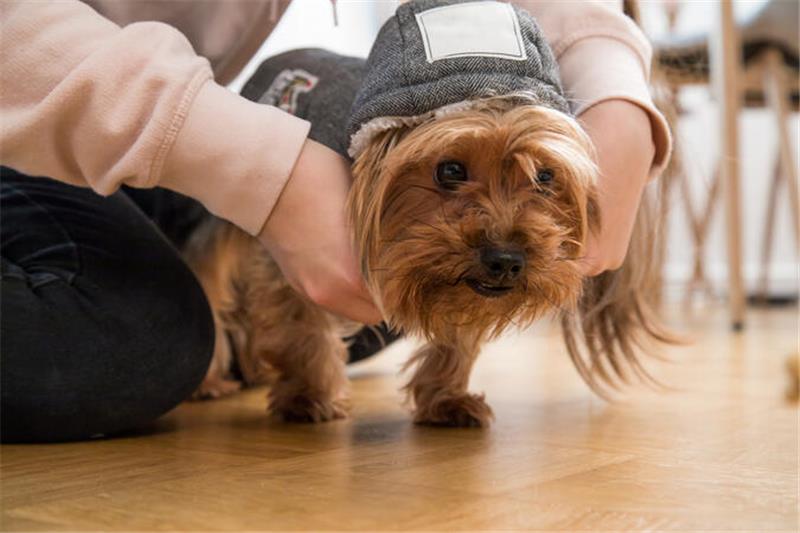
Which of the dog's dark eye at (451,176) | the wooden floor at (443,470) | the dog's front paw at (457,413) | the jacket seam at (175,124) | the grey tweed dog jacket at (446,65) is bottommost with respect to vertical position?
the wooden floor at (443,470)

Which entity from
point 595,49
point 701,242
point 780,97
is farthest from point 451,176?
point 701,242

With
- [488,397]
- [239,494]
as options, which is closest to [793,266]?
[488,397]

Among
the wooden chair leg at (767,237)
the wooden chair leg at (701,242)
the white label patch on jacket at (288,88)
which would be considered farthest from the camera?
the wooden chair leg at (767,237)

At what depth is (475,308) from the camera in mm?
1022

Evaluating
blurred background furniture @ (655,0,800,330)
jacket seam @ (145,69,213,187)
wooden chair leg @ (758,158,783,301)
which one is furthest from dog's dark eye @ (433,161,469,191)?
wooden chair leg @ (758,158,783,301)

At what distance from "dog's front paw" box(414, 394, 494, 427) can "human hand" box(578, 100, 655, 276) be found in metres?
0.28

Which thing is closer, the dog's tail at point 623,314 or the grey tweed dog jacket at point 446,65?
the grey tweed dog jacket at point 446,65

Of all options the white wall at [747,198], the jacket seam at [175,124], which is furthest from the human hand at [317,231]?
the white wall at [747,198]

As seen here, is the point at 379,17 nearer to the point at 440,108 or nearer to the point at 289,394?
the point at 440,108

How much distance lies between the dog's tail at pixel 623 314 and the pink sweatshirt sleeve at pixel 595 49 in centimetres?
18

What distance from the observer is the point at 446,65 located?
948 mm

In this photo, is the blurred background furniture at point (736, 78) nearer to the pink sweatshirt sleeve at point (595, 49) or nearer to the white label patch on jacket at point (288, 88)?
the pink sweatshirt sleeve at point (595, 49)

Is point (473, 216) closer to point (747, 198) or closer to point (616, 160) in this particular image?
point (616, 160)

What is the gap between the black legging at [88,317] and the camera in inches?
45.9
